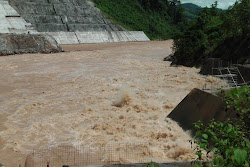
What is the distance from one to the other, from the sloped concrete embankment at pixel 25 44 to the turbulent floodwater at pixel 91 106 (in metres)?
5.45

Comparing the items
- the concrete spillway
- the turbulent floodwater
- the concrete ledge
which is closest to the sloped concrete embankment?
the turbulent floodwater

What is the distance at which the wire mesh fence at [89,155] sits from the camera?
729cm

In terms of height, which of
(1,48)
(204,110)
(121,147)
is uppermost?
(1,48)

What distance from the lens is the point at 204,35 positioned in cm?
2302

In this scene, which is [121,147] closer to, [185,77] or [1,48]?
[185,77]

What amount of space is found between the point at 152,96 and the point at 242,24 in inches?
353

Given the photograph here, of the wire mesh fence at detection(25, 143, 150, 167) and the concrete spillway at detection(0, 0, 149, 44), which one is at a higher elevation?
the concrete spillway at detection(0, 0, 149, 44)

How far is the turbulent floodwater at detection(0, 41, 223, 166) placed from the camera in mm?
8773

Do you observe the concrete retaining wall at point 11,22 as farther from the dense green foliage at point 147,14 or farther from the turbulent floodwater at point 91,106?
the dense green foliage at point 147,14

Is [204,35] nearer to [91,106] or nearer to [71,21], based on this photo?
[91,106]

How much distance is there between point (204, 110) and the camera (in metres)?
8.55

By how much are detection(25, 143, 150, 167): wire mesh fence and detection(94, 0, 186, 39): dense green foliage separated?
137 ft

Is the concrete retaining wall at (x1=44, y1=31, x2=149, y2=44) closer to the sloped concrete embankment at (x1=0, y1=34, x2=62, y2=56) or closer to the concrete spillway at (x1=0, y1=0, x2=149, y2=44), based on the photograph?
the concrete spillway at (x1=0, y1=0, x2=149, y2=44)

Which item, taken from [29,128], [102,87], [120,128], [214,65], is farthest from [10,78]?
[214,65]
